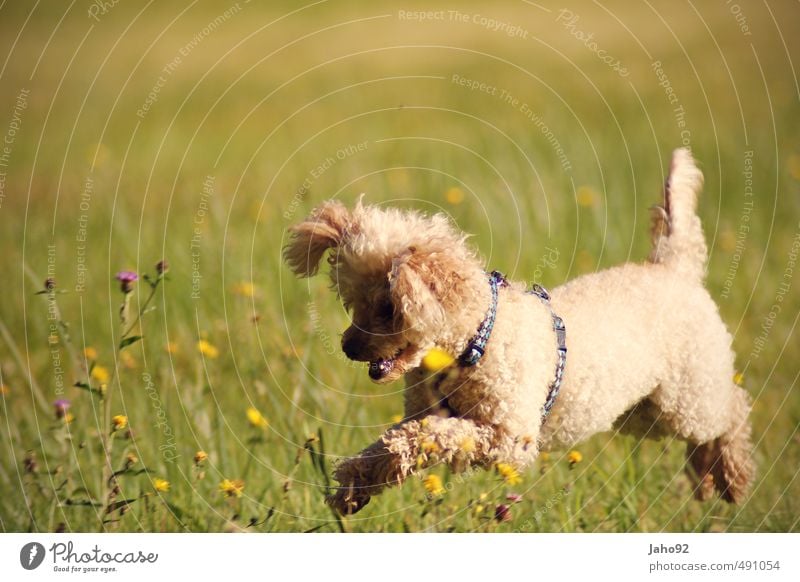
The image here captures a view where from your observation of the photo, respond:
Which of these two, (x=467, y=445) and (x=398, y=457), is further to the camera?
(x=467, y=445)

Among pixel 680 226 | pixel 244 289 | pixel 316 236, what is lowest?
pixel 244 289

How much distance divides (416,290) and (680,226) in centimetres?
220

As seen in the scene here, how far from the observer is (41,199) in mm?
9305

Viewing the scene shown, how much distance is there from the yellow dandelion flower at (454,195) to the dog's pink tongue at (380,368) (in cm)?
374

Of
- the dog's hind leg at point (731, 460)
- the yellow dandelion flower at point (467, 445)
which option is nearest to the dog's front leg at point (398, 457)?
the yellow dandelion flower at point (467, 445)

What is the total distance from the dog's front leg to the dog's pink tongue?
9.1 inches

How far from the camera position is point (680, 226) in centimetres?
573

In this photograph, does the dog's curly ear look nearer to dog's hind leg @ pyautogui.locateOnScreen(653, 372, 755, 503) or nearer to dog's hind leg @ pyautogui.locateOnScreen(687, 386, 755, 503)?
dog's hind leg @ pyautogui.locateOnScreen(653, 372, 755, 503)

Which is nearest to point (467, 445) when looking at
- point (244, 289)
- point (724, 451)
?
point (724, 451)

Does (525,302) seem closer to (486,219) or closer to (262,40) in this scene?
(486,219)

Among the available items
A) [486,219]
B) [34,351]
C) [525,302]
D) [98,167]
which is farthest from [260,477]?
[98,167]

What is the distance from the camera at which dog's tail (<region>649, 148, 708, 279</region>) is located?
568cm

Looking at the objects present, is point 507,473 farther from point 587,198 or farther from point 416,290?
point 587,198

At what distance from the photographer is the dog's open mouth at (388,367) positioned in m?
4.38
